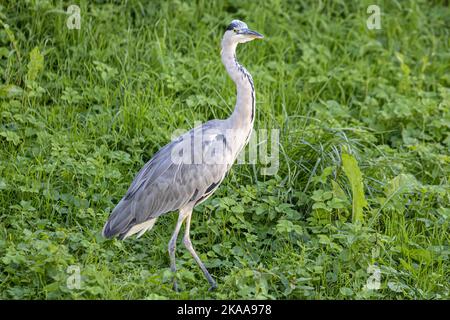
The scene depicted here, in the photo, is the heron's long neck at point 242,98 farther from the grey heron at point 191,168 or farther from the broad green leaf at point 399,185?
the broad green leaf at point 399,185

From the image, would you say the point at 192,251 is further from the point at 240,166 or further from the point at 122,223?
the point at 240,166

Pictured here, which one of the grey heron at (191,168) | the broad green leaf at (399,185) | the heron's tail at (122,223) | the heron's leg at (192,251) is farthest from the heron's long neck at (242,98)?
the broad green leaf at (399,185)

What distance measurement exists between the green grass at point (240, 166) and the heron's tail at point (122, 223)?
17 cm

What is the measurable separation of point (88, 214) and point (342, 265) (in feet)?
6.62

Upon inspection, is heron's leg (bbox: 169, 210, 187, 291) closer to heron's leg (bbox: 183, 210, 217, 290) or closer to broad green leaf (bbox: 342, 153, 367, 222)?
heron's leg (bbox: 183, 210, 217, 290)

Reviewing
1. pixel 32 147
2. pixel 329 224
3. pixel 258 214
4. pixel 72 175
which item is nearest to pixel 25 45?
pixel 32 147

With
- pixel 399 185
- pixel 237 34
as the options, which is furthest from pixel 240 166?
pixel 399 185

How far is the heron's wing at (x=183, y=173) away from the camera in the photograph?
610 centimetres

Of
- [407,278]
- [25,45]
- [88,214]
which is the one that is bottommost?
[407,278]

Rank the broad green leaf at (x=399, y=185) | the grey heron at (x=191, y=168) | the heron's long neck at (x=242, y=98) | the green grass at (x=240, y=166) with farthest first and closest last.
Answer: the broad green leaf at (x=399, y=185), the heron's long neck at (x=242, y=98), the grey heron at (x=191, y=168), the green grass at (x=240, y=166)

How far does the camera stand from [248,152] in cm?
700

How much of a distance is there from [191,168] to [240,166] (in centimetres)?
89

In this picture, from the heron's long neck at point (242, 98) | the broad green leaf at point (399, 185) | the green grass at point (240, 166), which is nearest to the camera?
the green grass at point (240, 166)

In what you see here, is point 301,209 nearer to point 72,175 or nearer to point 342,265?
point 342,265
